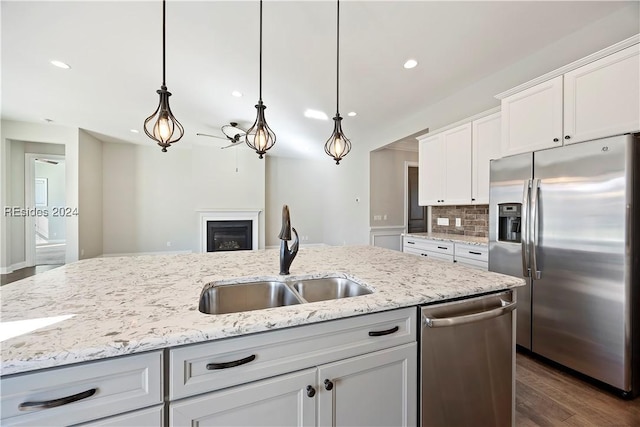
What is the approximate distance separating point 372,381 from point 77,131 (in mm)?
7204

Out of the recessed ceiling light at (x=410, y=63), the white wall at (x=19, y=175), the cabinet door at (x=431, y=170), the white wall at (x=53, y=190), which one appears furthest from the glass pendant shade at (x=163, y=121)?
the white wall at (x=53, y=190)

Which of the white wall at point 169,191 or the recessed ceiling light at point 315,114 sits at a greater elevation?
the recessed ceiling light at point 315,114

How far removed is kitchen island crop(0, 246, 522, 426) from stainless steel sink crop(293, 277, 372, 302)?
1.6 inches

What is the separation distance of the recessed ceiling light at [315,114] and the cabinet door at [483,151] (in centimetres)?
231

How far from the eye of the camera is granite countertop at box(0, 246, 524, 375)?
0.74 metres

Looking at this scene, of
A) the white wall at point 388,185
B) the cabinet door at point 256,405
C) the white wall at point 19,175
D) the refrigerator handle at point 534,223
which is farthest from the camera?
the white wall at point 388,185

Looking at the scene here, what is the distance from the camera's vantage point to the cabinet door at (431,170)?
3.55 metres

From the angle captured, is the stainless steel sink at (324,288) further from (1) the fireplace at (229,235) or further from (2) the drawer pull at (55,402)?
(1) the fireplace at (229,235)

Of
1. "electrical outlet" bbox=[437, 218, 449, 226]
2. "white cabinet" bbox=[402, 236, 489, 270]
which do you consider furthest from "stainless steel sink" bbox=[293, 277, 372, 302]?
"electrical outlet" bbox=[437, 218, 449, 226]

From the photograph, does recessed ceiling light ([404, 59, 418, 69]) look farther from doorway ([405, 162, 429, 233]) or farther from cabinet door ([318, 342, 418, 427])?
doorway ([405, 162, 429, 233])

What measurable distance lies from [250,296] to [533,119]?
2.73 meters

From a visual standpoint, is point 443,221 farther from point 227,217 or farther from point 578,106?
point 227,217

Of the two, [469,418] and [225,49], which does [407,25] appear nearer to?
[225,49]

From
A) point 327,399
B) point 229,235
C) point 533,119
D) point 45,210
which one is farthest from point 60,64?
point 533,119
